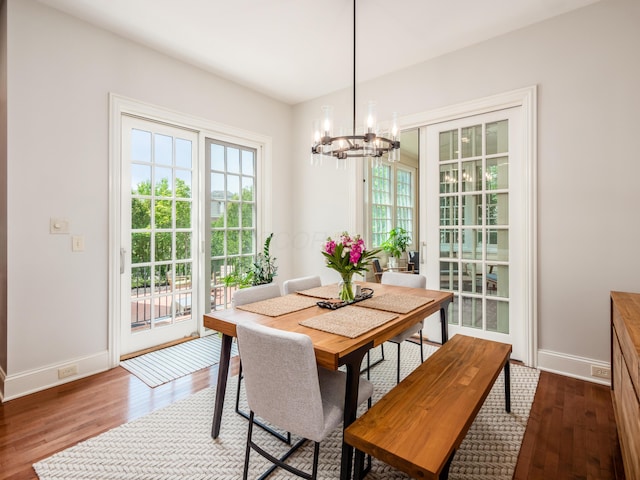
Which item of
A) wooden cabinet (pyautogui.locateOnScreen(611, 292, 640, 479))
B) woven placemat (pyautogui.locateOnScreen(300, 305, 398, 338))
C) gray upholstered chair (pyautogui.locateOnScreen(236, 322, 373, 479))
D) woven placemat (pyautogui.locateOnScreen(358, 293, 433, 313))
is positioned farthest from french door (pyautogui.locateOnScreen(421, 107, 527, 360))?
gray upholstered chair (pyautogui.locateOnScreen(236, 322, 373, 479))

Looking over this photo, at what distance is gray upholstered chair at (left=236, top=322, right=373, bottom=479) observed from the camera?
133 centimetres

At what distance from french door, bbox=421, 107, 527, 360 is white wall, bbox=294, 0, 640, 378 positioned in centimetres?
22

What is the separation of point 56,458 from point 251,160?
3.26 metres

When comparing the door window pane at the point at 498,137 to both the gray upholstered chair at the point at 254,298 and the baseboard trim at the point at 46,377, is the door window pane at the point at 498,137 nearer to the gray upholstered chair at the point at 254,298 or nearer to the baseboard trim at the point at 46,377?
the gray upholstered chair at the point at 254,298

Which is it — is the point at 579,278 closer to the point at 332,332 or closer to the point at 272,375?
the point at 332,332

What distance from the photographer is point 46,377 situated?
2.52 meters

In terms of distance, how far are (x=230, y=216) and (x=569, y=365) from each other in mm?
3515

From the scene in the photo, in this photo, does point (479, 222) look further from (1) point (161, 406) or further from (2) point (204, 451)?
(1) point (161, 406)

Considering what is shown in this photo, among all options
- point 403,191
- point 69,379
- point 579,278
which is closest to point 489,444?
point 579,278

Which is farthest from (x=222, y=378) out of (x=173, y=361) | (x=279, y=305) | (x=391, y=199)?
(x=391, y=199)

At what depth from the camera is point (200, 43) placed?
3.00 meters

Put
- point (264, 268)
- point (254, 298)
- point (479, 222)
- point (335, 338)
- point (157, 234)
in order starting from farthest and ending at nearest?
point (264, 268) < point (157, 234) < point (479, 222) < point (254, 298) < point (335, 338)

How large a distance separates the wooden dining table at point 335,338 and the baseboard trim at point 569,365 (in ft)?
3.35

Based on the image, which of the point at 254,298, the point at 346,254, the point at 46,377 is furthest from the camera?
the point at 46,377
